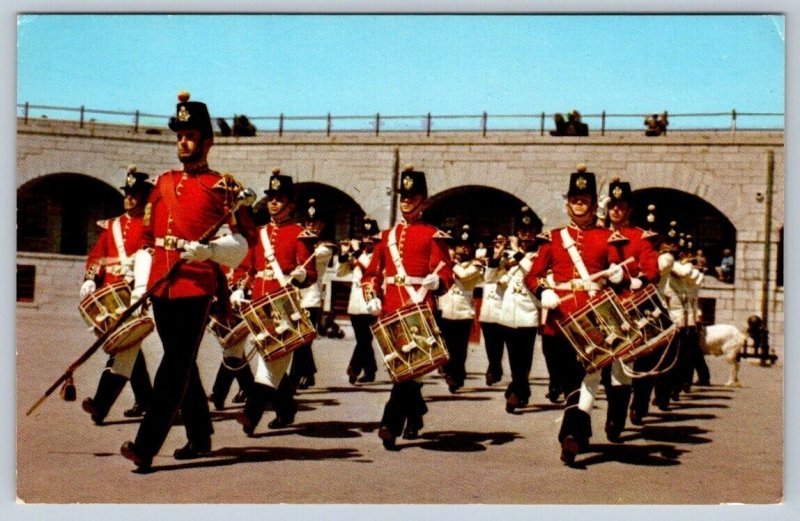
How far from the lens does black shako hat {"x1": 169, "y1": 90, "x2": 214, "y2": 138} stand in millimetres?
7375

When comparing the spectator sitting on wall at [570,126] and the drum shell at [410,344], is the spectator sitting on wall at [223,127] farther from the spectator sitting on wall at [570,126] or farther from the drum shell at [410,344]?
the spectator sitting on wall at [570,126]

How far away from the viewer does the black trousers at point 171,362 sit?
7.26 meters

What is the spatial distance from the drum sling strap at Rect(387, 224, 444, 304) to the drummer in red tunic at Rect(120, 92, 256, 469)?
1169mm

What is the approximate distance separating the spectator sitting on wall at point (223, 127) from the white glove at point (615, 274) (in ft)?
9.18

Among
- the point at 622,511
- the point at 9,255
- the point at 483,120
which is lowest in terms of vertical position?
the point at 622,511

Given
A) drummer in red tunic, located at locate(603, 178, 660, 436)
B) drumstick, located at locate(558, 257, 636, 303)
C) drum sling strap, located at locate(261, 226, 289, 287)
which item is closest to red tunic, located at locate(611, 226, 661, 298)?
drummer in red tunic, located at locate(603, 178, 660, 436)

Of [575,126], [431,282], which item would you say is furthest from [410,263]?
[575,126]

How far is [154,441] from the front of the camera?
725 centimetres

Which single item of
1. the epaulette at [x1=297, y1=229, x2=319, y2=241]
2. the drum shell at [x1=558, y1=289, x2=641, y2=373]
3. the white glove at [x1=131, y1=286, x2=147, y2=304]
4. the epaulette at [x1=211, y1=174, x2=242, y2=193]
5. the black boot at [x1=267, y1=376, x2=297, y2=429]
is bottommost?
the black boot at [x1=267, y1=376, x2=297, y2=429]

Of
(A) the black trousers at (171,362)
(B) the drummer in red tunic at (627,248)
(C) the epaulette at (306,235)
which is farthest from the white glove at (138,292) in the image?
(B) the drummer in red tunic at (627,248)

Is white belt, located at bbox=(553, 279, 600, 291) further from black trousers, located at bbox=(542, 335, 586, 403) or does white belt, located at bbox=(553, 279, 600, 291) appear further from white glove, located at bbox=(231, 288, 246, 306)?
white glove, located at bbox=(231, 288, 246, 306)

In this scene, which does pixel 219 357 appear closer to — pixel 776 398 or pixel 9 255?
pixel 9 255

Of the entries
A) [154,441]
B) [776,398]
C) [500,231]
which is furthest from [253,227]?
[500,231]

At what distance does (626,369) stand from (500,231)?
8.01 metres
